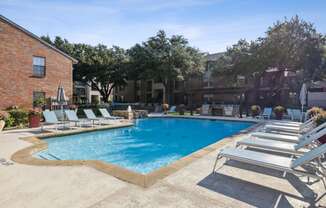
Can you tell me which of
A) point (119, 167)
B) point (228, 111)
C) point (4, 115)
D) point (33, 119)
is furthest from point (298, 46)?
point (4, 115)

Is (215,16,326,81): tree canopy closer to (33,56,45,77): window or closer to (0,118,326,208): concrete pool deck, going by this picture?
(0,118,326,208): concrete pool deck

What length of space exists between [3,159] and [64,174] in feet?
7.46

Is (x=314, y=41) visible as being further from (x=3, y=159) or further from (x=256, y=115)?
(x=3, y=159)

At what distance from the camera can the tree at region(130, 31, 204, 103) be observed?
2642 cm

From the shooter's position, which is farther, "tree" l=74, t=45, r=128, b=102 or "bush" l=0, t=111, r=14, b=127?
"tree" l=74, t=45, r=128, b=102

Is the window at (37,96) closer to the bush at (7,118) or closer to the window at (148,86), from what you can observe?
the bush at (7,118)

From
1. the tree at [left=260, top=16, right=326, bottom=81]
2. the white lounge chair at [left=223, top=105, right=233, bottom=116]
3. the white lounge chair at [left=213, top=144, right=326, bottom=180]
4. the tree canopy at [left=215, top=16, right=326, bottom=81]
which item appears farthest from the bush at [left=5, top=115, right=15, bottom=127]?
the tree at [left=260, top=16, right=326, bottom=81]

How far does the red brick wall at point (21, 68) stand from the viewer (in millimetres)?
13969

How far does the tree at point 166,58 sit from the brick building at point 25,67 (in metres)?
11.8

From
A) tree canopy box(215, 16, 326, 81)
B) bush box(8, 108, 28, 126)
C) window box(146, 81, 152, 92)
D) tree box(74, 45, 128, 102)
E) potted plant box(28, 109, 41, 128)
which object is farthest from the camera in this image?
window box(146, 81, 152, 92)

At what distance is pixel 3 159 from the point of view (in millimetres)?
5246

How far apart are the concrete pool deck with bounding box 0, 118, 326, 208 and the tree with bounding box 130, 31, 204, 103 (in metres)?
22.5

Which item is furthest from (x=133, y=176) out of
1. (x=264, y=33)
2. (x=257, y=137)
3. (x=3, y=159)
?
(x=264, y=33)

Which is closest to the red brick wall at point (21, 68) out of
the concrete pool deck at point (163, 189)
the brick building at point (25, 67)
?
the brick building at point (25, 67)
